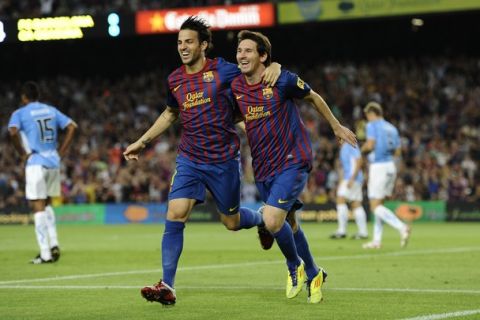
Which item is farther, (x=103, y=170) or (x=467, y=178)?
(x=103, y=170)

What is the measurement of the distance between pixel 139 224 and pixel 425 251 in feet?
54.4

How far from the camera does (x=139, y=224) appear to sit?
31781mm

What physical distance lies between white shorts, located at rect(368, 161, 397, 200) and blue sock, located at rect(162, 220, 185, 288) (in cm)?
905

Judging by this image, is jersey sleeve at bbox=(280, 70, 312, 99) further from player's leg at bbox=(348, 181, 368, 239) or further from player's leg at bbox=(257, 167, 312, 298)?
player's leg at bbox=(348, 181, 368, 239)

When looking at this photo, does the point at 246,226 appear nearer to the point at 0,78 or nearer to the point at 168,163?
the point at 168,163

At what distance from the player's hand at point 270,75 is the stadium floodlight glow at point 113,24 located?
22.5 meters

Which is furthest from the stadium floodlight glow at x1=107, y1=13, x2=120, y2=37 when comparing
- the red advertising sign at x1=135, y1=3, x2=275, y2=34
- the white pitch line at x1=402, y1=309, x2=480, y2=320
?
the white pitch line at x1=402, y1=309, x2=480, y2=320

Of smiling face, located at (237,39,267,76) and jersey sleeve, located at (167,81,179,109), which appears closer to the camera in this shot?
smiling face, located at (237,39,267,76)

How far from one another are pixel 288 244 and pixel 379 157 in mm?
8992

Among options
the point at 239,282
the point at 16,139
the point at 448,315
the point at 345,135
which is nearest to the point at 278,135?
the point at 345,135

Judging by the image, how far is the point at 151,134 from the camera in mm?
9820

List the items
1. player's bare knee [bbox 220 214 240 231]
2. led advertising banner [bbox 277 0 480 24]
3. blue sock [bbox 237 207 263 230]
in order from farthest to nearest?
led advertising banner [bbox 277 0 480 24], blue sock [bbox 237 207 263 230], player's bare knee [bbox 220 214 240 231]

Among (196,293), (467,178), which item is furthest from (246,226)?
(467,178)

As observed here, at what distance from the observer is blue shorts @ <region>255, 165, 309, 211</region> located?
9.24 metres
